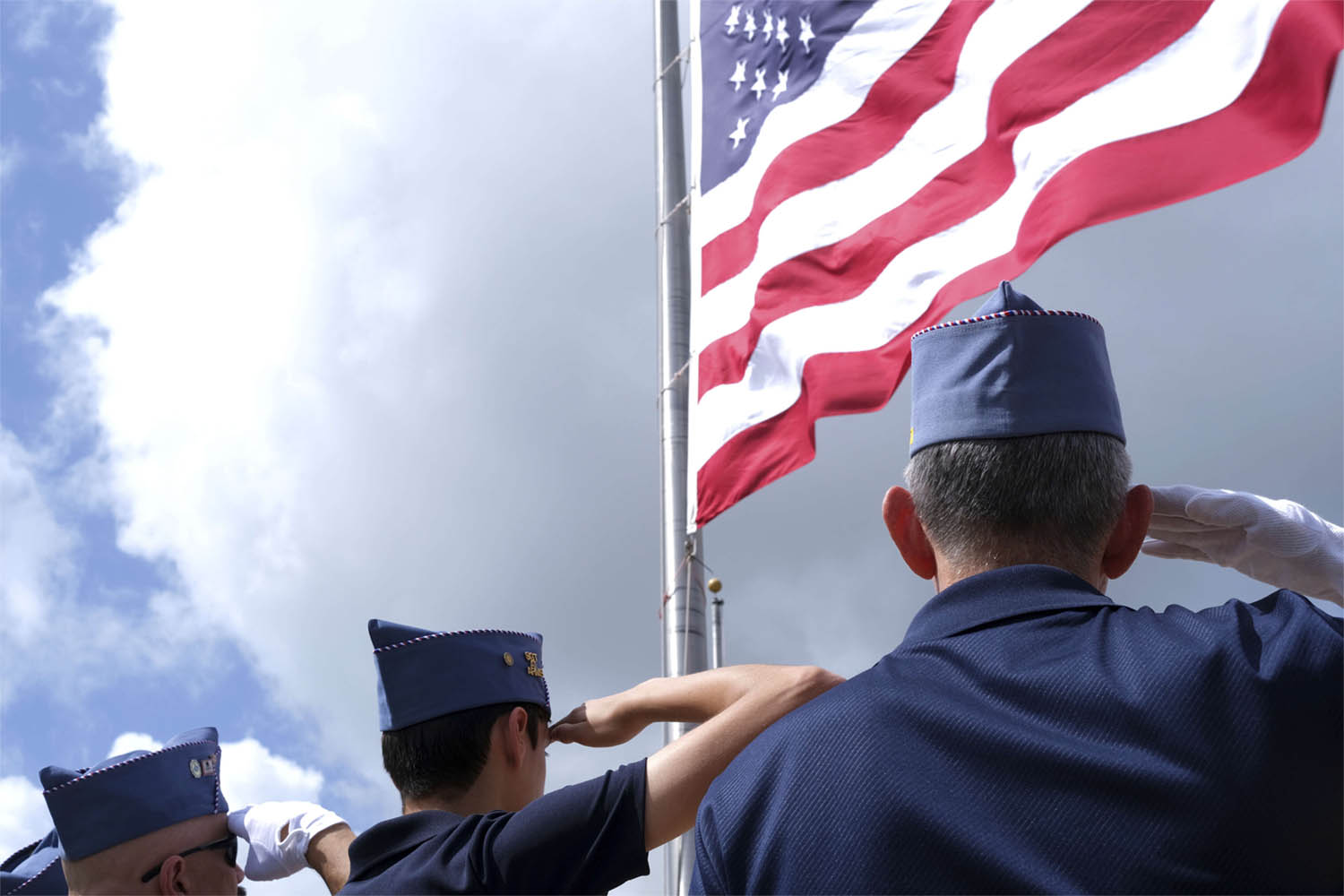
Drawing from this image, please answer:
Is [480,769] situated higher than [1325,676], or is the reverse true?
[1325,676]

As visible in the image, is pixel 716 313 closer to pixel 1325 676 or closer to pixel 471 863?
pixel 471 863

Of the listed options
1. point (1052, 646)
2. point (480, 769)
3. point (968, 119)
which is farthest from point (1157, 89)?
point (1052, 646)

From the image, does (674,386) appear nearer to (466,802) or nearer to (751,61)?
(751,61)

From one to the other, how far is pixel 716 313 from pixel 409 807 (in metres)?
5.09

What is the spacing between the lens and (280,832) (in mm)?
3641

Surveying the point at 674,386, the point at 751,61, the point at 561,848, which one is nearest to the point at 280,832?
the point at 561,848

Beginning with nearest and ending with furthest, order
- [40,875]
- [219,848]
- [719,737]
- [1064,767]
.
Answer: [1064,767] → [719,737] → [219,848] → [40,875]

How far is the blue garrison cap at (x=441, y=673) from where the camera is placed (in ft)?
10.3

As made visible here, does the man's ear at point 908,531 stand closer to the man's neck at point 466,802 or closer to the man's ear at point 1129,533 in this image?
the man's ear at point 1129,533

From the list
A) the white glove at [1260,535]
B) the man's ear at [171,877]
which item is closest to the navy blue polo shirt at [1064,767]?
the white glove at [1260,535]

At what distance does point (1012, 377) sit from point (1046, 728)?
598mm

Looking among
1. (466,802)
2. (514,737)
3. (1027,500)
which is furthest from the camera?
(514,737)

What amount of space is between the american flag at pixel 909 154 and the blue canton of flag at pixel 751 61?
0.05 feet

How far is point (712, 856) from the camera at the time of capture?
167 centimetres
